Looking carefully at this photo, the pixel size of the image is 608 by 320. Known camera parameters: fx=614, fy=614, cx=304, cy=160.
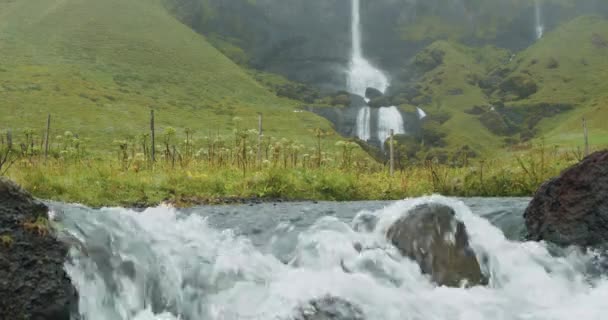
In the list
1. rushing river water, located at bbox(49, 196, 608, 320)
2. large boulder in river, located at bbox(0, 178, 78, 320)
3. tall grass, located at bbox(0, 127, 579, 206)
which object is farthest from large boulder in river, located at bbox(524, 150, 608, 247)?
tall grass, located at bbox(0, 127, 579, 206)

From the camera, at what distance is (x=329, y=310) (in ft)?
21.6

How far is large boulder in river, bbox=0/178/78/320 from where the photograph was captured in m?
5.70

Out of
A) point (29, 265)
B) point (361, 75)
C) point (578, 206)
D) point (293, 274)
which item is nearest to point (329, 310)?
point (293, 274)

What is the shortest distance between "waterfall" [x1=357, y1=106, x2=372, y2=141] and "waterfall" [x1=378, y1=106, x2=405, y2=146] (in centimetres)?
179

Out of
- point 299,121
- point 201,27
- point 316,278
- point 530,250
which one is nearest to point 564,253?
Result: point 530,250

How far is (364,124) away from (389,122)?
4.54 metres

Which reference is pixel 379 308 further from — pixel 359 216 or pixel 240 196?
pixel 240 196

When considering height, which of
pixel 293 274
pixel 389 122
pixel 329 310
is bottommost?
pixel 329 310

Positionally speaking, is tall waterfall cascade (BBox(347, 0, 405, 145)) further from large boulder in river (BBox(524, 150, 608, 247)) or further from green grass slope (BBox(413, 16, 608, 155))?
large boulder in river (BBox(524, 150, 608, 247))

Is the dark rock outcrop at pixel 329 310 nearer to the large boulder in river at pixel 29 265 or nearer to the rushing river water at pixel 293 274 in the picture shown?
the rushing river water at pixel 293 274

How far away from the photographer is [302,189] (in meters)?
16.7

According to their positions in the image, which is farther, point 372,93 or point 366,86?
point 366,86

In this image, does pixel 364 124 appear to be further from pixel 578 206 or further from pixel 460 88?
pixel 578 206

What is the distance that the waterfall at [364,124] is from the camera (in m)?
94.6
